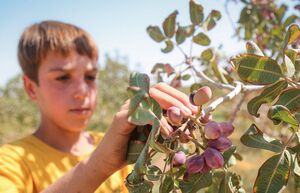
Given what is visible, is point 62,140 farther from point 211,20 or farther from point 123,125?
point 123,125

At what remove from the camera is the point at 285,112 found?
2.03 ft

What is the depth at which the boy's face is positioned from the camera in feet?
5.54

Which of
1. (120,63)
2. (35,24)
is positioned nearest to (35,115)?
(120,63)

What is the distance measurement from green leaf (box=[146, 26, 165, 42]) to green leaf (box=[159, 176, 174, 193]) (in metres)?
0.75

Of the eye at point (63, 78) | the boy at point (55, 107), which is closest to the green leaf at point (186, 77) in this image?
the boy at point (55, 107)

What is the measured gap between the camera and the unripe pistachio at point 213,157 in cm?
64

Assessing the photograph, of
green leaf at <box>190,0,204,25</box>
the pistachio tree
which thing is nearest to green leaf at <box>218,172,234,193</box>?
the pistachio tree

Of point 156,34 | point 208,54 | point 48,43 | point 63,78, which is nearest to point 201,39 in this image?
point 208,54

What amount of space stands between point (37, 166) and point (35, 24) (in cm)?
96

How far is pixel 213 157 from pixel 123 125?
25 centimetres

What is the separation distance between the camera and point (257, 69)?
0.67 m

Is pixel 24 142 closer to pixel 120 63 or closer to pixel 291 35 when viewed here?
pixel 291 35

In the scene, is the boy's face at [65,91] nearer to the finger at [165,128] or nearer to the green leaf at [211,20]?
the green leaf at [211,20]

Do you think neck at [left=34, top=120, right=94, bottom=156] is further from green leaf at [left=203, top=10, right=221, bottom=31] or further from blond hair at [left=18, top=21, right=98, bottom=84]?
green leaf at [left=203, top=10, right=221, bottom=31]
